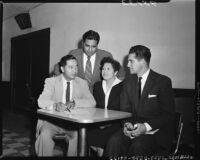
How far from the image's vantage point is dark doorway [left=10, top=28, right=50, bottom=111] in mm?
4969

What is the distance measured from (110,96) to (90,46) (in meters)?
0.74

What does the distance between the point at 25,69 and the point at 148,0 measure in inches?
152

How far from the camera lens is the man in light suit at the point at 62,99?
260 cm

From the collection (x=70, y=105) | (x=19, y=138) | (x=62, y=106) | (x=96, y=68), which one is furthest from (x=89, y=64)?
(x=19, y=138)

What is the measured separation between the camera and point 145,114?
2.45 metres

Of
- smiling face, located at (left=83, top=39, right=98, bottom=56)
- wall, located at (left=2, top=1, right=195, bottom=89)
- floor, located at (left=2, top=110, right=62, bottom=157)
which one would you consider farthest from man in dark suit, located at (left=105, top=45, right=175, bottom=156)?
floor, located at (left=2, top=110, right=62, bottom=157)

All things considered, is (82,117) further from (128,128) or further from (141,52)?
(141,52)

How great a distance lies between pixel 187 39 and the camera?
293cm

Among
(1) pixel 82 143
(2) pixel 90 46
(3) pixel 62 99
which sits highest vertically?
(2) pixel 90 46

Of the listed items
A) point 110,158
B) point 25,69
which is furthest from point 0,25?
point 25,69

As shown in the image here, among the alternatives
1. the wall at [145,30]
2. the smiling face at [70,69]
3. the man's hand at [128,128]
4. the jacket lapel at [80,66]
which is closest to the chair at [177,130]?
the man's hand at [128,128]

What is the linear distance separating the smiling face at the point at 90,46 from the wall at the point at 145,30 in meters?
0.45

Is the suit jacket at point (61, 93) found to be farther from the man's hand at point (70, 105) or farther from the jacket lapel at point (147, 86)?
the jacket lapel at point (147, 86)

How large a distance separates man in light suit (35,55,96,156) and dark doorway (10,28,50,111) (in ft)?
6.64
